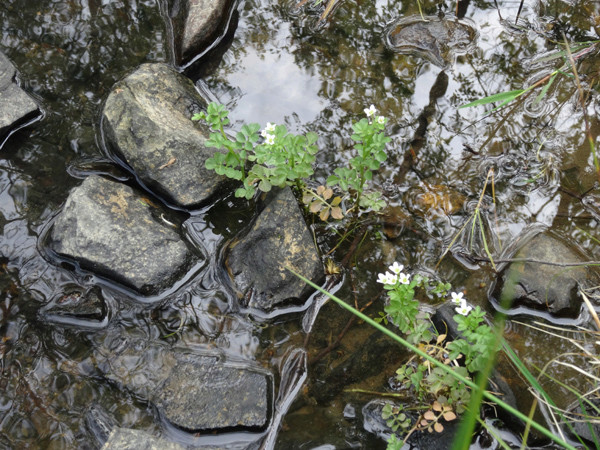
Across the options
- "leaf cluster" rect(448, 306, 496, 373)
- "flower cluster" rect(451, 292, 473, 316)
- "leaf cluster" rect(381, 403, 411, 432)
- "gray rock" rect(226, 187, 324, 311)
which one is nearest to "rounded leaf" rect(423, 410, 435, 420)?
"leaf cluster" rect(381, 403, 411, 432)

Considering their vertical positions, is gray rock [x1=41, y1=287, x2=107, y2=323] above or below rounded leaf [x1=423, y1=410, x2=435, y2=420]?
above

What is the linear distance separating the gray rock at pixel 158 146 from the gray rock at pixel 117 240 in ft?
0.89

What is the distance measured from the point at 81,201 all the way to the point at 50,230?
0.35 meters

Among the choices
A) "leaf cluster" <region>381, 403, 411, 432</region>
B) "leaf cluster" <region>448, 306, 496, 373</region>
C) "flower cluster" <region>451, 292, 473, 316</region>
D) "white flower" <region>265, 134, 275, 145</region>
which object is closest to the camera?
"leaf cluster" <region>448, 306, 496, 373</region>

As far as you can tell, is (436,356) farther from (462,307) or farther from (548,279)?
A: (548,279)

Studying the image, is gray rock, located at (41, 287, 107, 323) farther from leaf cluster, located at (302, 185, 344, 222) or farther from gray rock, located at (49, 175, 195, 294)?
leaf cluster, located at (302, 185, 344, 222)

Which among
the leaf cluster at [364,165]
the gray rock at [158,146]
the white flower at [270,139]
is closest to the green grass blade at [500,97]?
the leaf cluster at [364,165]

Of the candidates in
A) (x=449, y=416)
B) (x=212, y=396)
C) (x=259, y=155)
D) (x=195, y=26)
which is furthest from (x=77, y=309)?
(x=195, y=26)

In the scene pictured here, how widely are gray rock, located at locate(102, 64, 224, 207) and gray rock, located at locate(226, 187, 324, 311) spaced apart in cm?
50

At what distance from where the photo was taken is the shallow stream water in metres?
3.32

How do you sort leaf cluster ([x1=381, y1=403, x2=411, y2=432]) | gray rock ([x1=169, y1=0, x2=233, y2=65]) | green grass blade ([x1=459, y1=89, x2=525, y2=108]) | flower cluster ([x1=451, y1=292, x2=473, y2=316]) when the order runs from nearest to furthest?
flower cluster ([x1=451, y1=292, x2=473, y2=316]) → leaf cluster ([x1=381, y1=403, x2=411, y2=432]) → green grass blade ([x1=459, y1=89, x2=525, y2=108]) → gray rock ([x1=169, y1=0, x2=233, y2=65])

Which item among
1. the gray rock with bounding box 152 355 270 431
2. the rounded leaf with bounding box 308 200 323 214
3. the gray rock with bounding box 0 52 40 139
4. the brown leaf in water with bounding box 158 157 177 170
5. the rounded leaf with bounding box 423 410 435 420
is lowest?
the gray rock with bounding box 152 355 270 431

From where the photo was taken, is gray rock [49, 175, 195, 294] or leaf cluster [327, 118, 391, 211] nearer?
leaf cluster [327, 118, 391, 211]

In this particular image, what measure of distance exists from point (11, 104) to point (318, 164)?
237 centimetres
